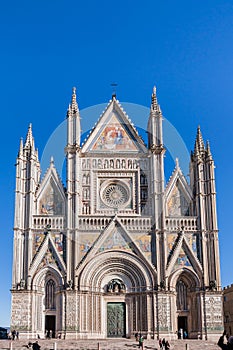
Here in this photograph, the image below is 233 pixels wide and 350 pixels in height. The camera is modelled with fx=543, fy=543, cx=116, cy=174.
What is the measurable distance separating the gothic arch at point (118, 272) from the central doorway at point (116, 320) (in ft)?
4.18

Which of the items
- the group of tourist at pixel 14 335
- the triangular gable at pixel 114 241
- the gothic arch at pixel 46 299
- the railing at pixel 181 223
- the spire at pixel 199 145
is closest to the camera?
the group of tourist at pixel 14 335

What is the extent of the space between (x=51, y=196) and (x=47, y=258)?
459 cm

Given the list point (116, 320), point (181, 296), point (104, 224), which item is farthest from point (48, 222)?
point (181, 296)

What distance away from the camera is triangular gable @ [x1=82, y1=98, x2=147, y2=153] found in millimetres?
40125

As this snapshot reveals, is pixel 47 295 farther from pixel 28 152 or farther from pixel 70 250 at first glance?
pixel 28 152

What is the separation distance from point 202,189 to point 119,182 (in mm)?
5964

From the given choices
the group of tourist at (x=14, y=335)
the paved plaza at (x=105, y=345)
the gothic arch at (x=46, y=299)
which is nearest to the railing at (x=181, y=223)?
the paved plaza at (x=105, y=345)

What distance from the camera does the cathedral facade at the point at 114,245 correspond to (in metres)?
35.8

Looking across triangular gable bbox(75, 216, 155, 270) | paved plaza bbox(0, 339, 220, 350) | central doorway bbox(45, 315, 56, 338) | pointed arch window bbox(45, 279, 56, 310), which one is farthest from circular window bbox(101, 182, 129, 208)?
paved plaza bbox(0, 339, 220, 350)

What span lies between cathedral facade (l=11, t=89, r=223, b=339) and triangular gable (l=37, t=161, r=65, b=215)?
7 centimetres

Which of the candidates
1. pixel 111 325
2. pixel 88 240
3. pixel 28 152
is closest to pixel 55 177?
pixel 28 152

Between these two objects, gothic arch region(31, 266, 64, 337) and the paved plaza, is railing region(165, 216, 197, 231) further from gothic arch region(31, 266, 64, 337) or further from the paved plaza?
gothic arch region(31, 266, 64, 337)

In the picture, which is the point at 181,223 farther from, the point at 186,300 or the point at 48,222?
the point at 48,222

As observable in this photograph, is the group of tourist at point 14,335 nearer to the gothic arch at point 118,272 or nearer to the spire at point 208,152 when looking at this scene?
the gothic arch at point 118,272
